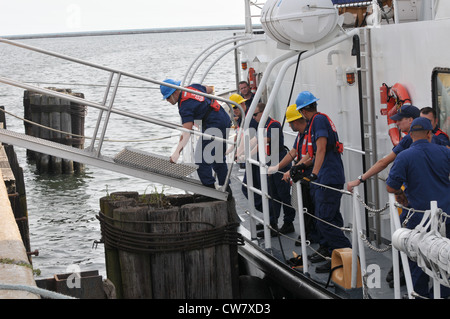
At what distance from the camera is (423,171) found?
4.79 m

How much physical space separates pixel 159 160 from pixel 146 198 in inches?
30.0

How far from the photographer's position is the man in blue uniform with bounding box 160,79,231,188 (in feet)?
23.8

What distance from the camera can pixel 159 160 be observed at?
23.7 ft

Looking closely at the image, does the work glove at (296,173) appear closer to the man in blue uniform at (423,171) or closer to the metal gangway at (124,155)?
the man in blue uniform at (423,171)

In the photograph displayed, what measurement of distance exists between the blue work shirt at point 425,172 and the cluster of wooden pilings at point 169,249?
1.97 meters

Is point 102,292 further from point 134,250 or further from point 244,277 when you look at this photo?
point 244,277

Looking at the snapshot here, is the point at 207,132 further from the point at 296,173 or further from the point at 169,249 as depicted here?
the point at 296,173

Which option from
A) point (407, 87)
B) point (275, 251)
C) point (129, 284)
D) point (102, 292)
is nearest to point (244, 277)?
point (275, 251)

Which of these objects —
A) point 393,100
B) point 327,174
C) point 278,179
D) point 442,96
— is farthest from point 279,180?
point 442,96

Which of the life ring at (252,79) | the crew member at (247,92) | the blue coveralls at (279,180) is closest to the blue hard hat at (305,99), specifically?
the blue coveralls at (279,180)

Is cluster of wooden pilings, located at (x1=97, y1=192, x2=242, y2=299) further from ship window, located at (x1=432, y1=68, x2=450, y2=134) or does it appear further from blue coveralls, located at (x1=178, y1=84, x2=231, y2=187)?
ship window, located at (x1=432, y1=68, x2=450, y2=134)

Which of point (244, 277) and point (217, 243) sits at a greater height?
point (217, 243)

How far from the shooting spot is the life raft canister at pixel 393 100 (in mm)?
6188
